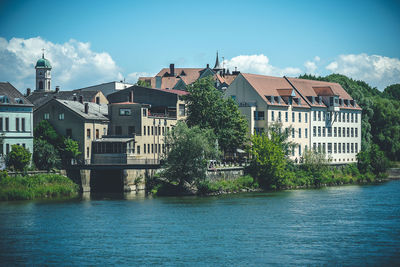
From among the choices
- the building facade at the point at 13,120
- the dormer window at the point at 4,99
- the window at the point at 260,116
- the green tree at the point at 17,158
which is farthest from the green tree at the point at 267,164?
the dormer window at the point at 4,99

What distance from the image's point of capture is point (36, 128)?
3465 inches

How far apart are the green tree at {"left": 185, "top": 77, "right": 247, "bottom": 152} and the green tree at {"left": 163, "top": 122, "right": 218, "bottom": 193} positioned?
1049 centimetres

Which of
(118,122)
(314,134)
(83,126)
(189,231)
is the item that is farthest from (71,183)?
(314,134)

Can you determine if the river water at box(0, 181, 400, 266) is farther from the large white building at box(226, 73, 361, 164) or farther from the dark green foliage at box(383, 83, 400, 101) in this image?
the dark green foliage at box(383, 83, 400, 101)

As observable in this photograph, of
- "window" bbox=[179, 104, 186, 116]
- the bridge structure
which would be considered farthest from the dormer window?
"window" bbox=[179, 104, 186, 116]

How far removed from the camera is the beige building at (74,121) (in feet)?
290

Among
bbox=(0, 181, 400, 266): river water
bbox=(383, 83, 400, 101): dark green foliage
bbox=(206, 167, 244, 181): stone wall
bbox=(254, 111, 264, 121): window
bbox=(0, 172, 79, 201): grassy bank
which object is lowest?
bbox=(0, 181, 400, 266): river water

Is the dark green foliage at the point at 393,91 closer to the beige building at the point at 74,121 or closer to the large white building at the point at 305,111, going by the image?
the large white building at the point at 305,111

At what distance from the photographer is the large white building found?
341 feet

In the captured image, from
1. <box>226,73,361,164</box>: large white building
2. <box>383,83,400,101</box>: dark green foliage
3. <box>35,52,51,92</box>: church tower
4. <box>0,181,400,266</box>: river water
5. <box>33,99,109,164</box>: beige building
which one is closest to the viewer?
<box>0,181,400,266</box>: river water

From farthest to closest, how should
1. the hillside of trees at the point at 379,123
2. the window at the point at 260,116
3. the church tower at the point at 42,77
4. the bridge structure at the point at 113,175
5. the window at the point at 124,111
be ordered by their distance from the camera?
the church tower at the point at 42,77
the hillside of trees at the point at 379,123
the window at the point at 260,116
the window at the point at 124,111
the bridge structure at the point at 113,175

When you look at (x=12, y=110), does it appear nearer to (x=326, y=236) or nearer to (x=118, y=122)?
(x=118, y=122)

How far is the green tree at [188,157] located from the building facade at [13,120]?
1539 cm

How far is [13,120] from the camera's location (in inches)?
3209
